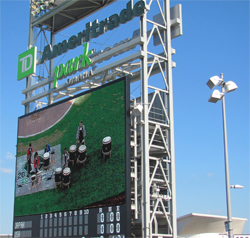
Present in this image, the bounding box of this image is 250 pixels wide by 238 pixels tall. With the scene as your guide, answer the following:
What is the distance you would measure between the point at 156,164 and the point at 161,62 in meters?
4.85

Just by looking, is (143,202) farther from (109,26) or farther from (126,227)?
(109,26)

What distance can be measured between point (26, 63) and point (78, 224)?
40.0 feet

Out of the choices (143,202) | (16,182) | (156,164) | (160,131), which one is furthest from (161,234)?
(16,182)

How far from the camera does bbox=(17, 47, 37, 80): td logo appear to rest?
27031 mm

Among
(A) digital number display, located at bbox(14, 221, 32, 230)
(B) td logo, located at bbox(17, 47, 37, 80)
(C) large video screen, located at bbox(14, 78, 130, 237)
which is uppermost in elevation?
(B) td logo, located at bbox(17, 47, 37, 80)

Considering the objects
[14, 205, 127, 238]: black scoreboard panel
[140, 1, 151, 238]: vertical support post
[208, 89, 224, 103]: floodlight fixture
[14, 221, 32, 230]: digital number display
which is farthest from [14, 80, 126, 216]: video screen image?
[208, 89, 224, 103]: floodlight fixture

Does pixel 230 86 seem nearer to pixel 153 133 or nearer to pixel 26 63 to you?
pixel 153 133

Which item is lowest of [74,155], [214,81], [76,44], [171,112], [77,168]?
[77,168]

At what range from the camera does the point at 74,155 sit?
20.7 meters

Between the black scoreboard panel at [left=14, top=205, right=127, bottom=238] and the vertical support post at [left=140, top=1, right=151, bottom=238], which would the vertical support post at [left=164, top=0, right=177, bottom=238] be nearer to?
the vertical support post at [left=140, top=1, right=151, bottom=238]

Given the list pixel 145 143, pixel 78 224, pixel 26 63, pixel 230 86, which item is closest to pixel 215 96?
pixel 230 86

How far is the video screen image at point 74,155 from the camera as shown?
1859 cm

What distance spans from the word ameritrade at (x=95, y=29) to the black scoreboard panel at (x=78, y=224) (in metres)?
8.98

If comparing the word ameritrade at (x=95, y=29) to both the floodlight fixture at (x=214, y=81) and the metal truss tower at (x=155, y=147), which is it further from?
the floodlight fixture at (x=214, y=81)
